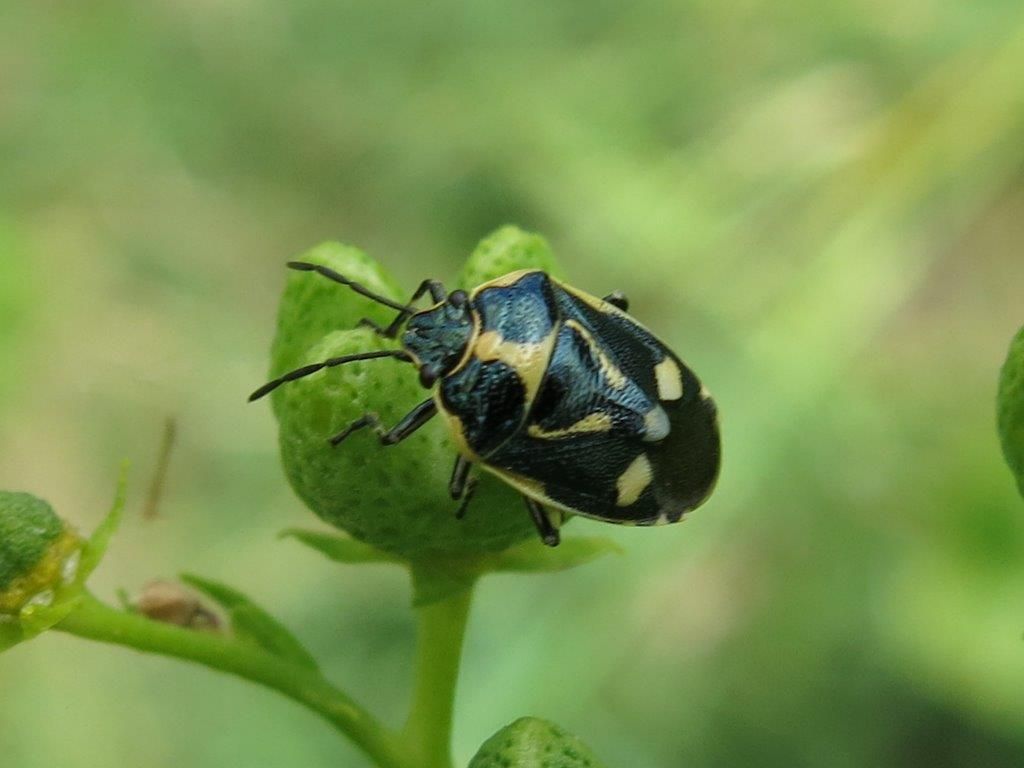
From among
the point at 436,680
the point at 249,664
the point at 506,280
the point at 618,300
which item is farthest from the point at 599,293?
the point at 249,664

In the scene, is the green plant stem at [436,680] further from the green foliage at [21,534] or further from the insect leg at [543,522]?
the green foliage at [21,534]

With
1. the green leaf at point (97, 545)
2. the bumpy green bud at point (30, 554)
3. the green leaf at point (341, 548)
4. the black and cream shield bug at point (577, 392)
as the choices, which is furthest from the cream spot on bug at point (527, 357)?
the bumpy green bud at point (30, 554)

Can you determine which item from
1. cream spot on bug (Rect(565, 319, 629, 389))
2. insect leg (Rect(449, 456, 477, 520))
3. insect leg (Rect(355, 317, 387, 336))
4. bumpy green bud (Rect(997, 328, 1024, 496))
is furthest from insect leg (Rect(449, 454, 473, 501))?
bumpy green bud (Rect(997, 328, 1024, 496))

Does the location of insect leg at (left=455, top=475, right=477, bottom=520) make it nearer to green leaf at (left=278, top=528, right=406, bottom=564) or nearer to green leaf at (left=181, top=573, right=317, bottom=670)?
green leaf at (left=278, top=528, right=406, bottom=564)

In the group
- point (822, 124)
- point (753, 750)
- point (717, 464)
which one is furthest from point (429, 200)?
point (717, 464)

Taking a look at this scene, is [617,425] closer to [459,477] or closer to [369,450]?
[459,477]
